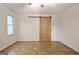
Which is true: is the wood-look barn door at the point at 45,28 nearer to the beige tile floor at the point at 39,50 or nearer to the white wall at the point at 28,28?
the white wall at the point at 28,28

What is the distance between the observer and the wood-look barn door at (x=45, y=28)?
20.7ft

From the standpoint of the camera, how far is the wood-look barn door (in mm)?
6312

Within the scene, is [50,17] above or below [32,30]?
above

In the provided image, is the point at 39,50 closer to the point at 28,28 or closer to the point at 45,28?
the point at 28,28

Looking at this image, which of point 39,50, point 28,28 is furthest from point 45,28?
point 39,50

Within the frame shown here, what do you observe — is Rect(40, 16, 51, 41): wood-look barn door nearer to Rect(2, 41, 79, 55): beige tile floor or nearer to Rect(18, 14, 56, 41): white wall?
Rect(18, 14, 56, 41): white wall

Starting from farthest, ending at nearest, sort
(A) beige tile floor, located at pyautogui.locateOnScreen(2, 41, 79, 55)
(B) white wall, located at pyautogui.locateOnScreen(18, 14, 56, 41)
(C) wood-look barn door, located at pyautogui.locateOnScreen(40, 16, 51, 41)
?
(C) wood-look barn door, located at pyautogui.locateOnScreen(40, 16, 51, 41)
(B) white wall, located at pyautogui.locateOnScreen(18, 14, 56, 41)
(A) beige tile floor, located at pyautogui.locateOnScreen(2, 41, 79, 55)

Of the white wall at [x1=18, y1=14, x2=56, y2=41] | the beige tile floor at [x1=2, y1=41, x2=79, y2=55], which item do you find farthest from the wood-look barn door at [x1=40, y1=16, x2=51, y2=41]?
the beige tile floor at [x1=2, y1=41, x2=79, y2=55]

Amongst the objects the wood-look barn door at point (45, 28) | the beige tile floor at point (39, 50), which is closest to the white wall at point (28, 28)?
the wood-look barn door at point (45, 28)

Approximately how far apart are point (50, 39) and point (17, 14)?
2.00 m

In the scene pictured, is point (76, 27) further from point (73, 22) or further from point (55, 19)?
point (55, 19)

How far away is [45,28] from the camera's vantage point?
6.40 m

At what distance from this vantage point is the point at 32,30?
6211 millimetres
